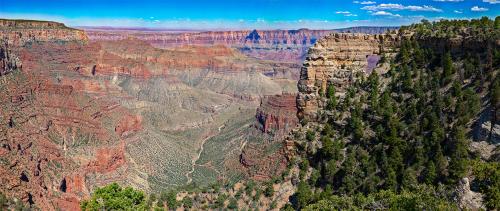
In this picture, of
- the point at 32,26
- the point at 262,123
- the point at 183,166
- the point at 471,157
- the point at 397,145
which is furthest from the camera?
the point at 32,26

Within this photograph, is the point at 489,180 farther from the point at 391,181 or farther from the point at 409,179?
the point at 391,181

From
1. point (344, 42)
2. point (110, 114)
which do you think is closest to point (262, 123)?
point (110, 114)

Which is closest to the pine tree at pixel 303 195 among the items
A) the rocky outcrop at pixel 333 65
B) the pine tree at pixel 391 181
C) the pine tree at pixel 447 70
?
the pine tree at pixel 391 181

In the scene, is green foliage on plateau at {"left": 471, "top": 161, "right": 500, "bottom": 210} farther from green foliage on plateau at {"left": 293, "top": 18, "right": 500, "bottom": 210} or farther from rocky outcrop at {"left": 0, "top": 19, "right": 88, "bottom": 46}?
rocky outcrop at {"left": 0, "top": 19, "right": 88, "bottom": 46}

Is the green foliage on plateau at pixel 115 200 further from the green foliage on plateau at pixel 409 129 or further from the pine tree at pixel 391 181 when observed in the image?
the pine tree at pixel 391 181

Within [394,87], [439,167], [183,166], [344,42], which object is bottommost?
[183,166]

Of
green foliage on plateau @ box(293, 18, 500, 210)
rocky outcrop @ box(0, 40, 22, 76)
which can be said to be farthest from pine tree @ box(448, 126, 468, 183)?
rocky outcrop @ box(0, 40, 22, 76)

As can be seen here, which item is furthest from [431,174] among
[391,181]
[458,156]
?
[391,181]

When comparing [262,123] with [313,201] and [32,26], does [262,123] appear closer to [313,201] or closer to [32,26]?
[313,201]
